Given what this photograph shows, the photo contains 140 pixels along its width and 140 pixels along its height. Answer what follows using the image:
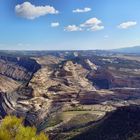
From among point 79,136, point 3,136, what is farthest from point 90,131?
point 3,136

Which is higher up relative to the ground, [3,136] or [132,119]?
[3,136]

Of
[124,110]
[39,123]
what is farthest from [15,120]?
[39,123]

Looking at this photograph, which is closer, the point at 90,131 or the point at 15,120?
the point at 15,120

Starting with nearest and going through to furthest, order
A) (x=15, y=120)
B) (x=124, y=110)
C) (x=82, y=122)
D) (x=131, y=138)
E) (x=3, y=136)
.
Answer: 1. (x=3, y=136)
2. (x=15, y=120)
3. (x=131, y=138)
4. (x=124, y=110)
5. (x=82, y=122)

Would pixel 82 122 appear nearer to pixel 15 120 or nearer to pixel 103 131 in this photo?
pixel 103 131

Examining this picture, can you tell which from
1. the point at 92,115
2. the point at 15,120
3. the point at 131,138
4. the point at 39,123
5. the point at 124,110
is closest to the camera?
the point at 15,120

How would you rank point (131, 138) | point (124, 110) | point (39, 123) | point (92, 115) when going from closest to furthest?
point (131, 138), point (124, 110), point (92, 115), point (39, 123)

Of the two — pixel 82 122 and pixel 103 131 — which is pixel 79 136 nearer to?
pixel 103 131

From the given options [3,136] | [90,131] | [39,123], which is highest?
[3,136]

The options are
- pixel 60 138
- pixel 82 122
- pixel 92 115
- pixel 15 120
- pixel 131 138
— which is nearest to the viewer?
pixel 15 120
